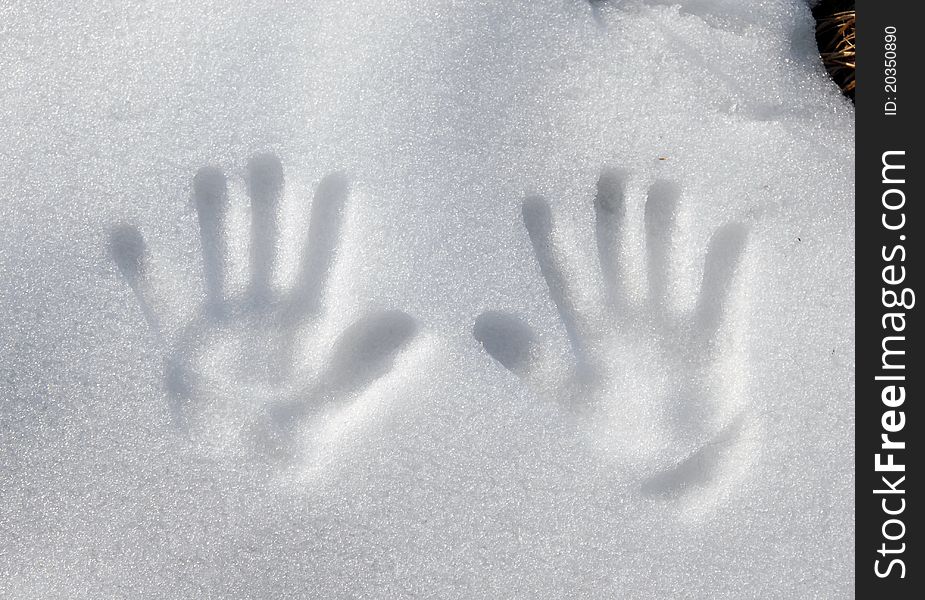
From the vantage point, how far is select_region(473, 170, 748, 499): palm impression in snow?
73cm

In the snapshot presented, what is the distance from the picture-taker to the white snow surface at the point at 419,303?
0.72m

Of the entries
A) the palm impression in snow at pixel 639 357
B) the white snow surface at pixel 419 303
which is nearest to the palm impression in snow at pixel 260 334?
the white snow surface at pixel 419 303

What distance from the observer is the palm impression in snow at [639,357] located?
73cm

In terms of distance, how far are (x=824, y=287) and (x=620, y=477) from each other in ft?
1.09

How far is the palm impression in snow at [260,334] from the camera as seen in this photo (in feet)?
2.37

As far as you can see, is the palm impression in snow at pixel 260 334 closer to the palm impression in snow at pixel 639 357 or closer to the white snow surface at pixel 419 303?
the white snow surface at pixel 419 303

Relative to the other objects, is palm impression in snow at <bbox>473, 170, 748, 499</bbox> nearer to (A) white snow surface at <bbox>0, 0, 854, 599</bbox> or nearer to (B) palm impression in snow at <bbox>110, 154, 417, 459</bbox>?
(A) white snow surface at <bbox>0, 0, 854, 599</bbox>

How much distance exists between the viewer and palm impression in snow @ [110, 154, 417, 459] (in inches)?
28.4

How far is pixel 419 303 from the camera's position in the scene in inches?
28.6

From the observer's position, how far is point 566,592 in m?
0.72

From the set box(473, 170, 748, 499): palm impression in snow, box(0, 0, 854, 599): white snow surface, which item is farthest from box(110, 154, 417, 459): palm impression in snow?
box(473, 170, 748, 499): palm impression in snow

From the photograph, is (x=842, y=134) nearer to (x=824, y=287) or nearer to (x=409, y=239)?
(x=824, y=287)

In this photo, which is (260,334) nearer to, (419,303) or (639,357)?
(419,303)

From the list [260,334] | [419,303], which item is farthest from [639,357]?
[260,334]
